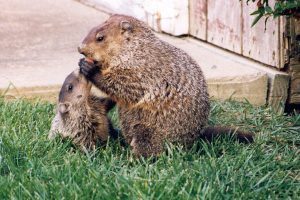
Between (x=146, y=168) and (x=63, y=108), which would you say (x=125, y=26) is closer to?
(x=63, y=108)

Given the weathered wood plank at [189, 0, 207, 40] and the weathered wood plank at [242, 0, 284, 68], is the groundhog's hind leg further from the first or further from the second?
the weathered wood plank at [189, 0, 207, 40]

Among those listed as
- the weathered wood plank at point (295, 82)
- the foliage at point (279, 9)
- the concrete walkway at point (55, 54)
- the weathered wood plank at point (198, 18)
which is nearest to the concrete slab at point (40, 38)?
the concrete walkway at point (55, 54)

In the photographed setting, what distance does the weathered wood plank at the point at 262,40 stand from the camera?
600cm

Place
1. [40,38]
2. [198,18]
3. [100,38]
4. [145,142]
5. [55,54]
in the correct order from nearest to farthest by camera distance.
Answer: [145,142]
[100,38]
[55,54]
[198,18]
[40,38]

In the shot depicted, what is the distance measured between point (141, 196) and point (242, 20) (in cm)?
290

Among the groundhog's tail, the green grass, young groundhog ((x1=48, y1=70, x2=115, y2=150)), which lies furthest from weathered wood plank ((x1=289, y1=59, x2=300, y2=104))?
young groundhog ((x1=48, y1=70, x2=115, y2=150))

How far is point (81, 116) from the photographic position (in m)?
5.24

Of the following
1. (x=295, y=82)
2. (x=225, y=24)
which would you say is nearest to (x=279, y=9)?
(x=295, y=82)

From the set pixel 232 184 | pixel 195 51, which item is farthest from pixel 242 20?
pixel 232 184

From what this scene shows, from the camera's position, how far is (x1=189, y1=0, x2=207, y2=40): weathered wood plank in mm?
7073

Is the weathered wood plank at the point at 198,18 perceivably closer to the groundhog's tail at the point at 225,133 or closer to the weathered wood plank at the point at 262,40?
the weathered wood plank at the point at 262,40

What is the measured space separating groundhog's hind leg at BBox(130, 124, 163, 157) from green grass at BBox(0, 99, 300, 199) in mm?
57

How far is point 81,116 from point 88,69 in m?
0.39

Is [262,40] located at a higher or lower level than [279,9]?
lower
